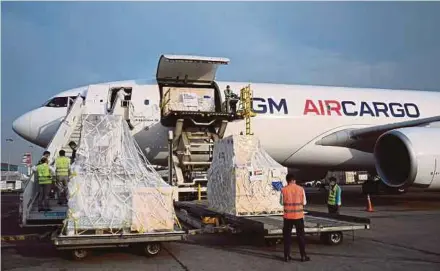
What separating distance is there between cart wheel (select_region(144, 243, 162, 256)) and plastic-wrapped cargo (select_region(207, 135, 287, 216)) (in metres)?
1.90

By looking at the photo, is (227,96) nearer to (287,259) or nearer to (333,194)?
(333,194)

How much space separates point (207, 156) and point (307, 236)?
18.4ft

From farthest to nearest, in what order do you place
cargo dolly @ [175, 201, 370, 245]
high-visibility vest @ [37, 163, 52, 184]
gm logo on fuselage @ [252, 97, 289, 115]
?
1. gm logo on fuselage @ [252, 97, 289, 115]
2. high-visibility vest @ [37, 163, 52, 184]
3. cargo dolly @ [175, 201, 370, 245]

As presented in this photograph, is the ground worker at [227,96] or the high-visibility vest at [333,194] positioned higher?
the ground worker at [227,96]

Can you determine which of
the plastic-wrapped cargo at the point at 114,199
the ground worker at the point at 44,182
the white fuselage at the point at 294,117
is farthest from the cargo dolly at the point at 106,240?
the white fuselage at the point at 294,117

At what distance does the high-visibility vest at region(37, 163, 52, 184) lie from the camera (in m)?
8.48

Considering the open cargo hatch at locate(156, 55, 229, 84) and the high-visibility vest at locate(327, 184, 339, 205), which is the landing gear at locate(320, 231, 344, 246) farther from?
the open cargo hatch at locate(156, 55, 229, 84)

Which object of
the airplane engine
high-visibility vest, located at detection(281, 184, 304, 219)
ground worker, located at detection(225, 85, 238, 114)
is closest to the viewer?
high-visibility vest, located at detection(281, 184, 304, 219)

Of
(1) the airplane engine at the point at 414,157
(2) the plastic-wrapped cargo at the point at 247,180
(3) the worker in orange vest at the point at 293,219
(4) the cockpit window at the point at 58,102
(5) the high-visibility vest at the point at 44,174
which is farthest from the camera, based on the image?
(4) the cockpit window at the point at 58,102

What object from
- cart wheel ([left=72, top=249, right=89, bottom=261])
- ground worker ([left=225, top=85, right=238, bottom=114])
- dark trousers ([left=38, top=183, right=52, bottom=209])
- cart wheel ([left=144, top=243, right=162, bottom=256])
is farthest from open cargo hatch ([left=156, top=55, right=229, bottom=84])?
cart wheel ([left=72, top=249, right=89, bottom=261])

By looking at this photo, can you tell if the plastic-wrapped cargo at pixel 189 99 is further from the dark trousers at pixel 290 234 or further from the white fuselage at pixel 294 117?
the dark trousers at pixel 290 234

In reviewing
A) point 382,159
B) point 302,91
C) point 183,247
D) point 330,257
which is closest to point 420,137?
point 382,159

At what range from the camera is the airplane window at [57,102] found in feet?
44.8

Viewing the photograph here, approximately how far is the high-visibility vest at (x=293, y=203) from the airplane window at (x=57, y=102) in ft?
31.2
